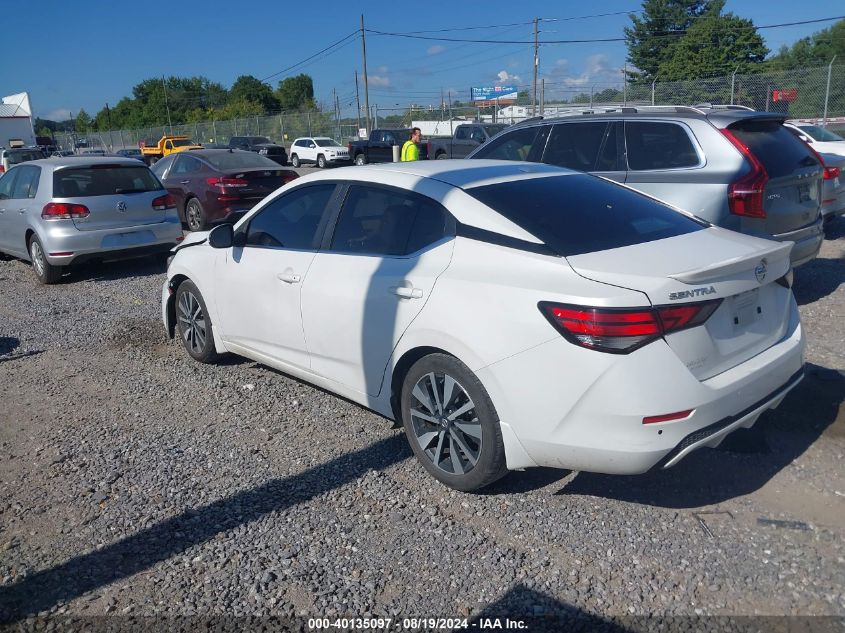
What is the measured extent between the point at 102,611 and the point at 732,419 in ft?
9.35

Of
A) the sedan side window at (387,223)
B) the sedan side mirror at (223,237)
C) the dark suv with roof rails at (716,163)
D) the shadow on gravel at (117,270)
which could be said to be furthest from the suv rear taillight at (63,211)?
the sedan side window at (387,223)

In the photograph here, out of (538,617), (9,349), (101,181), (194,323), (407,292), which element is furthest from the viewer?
(101,181)

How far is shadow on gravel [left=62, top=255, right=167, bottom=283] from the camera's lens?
10148 millimetres

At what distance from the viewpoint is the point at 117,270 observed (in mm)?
10633

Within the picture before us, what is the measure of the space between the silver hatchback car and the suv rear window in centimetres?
722

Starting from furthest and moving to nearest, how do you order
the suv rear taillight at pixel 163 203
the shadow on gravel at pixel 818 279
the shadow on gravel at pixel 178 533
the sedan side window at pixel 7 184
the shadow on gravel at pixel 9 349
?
the sedan side window at pixel 7 184 → the suv rear taillight at pixel 163 203 → the shadow on gravel at pixel 818 279 → the shadow on gravel at pixel 9 349 → the shadow on gravel at pixel 178 533

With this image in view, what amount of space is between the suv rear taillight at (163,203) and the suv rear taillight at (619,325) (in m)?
8.13

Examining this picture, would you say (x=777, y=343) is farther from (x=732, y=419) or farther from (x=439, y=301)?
(x=439, y=301)

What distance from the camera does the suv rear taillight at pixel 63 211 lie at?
9219 millimetres

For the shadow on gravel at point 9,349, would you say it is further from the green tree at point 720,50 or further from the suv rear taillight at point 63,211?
the green tree at point 720,50

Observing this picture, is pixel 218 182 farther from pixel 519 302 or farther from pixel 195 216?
pixel 519 302

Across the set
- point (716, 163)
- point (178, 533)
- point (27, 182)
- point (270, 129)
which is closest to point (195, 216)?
point (27, 182)

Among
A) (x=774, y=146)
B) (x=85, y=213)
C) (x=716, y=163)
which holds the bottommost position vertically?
(x=85, y=213)

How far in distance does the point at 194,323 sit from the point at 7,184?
6546 millimetres
